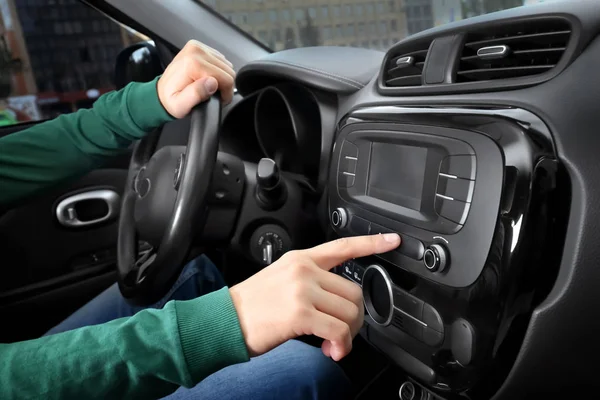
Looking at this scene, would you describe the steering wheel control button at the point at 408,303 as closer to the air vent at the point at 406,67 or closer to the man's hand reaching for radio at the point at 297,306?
the man's hand reaching for radio at the point at 297,306

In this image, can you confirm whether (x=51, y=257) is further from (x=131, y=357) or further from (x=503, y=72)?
(x=503, y=72)

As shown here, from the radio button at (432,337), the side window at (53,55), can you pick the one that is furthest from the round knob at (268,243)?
the side window at (53,55)

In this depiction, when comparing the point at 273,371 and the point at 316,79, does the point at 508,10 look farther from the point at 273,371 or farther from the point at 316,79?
the point at 273,371

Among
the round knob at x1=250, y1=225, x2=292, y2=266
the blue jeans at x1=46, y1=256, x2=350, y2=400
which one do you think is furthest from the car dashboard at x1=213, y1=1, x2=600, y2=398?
the round knob at x1=250, y1=225, x2=292, y2=266

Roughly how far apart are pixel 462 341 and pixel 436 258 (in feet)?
0.39

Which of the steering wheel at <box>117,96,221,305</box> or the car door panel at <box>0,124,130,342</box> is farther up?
the steering wheel at <box>117,96,221,305</box>

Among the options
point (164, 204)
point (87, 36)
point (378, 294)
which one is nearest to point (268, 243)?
point (164, 204)

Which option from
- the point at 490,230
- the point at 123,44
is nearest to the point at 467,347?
the point at 490,230

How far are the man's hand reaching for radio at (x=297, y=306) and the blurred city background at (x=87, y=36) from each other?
71 cm

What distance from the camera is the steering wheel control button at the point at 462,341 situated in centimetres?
73

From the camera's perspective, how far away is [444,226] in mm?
742

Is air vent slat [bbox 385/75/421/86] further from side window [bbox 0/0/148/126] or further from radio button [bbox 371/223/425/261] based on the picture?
side window [bbox 0/0/148/126]

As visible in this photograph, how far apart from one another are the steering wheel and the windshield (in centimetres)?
43

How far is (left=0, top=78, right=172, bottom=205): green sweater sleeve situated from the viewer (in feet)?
3.74
